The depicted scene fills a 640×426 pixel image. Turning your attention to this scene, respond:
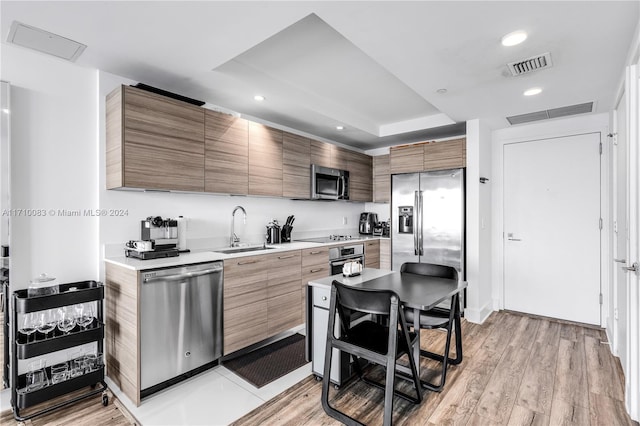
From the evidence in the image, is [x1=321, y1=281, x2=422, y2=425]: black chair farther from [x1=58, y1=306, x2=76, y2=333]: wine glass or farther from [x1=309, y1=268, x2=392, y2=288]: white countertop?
[x1=58, y1=306, x2=76, y2=333]: wine glass

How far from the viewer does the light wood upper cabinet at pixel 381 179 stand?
16.3 feet

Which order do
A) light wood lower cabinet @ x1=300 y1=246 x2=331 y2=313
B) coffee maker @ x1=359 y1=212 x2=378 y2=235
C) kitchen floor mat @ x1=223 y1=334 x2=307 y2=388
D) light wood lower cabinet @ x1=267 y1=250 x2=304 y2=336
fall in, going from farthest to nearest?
1. coffee maker @ x1=359 y1=212 x2=378 y2=235
2. light wood lower cabinet @ x1=300 y1=246 x2=331 y2=313
3. light wood lower cabinet @ x1=267 y1=250 x2=304 y2=336
4. kitchen floor mat @ x1=223 y1=334 x2=307 y2=388

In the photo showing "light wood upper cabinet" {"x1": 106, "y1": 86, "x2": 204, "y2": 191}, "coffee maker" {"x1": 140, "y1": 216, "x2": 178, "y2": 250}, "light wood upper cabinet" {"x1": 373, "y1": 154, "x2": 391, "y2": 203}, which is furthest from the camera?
"light wood upper cabinet" {"x1": 373, "y1": 154, "x2": 391, "y2": 203}

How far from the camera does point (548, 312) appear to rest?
393cm

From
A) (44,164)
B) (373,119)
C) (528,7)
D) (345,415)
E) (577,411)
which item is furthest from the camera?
(373,119)

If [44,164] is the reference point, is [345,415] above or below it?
below

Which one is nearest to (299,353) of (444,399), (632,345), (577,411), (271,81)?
(444,399)

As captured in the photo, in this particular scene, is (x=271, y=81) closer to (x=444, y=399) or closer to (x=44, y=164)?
(x=44, y=164)

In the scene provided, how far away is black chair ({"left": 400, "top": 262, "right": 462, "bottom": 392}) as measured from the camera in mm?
2328

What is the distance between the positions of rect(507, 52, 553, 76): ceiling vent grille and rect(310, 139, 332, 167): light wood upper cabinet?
2.24m

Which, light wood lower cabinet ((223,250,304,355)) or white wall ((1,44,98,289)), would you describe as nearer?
white wall ((1,44,98,289))

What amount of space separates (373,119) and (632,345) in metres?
3.45

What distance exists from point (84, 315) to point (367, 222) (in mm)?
3848

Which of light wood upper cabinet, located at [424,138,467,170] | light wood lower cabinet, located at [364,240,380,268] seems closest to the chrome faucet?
light wood lower cabinet, located at [364,240,380,268]
